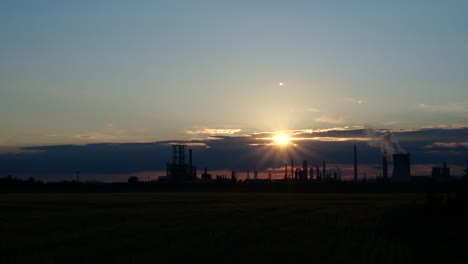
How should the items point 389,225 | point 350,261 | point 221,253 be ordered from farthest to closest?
point 389,225, point 221,253, point 350,261

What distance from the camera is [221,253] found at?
19391 millimetres

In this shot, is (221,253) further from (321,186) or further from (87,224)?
(321,186)

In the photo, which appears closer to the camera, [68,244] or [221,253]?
[221,253]

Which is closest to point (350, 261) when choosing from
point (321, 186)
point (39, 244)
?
point (39, 244)

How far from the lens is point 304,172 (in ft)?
611

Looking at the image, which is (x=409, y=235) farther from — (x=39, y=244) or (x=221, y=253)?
(x=39, y=244)

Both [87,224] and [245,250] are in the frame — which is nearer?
[245,250]

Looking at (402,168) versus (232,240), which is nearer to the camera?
(232,240)

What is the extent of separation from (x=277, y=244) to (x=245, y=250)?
7.44 feet

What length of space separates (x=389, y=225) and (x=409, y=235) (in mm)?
5410

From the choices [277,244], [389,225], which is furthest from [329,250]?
[389,225]

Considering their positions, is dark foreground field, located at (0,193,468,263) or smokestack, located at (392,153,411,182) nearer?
dark foreground field, located at (0,193,468,263)

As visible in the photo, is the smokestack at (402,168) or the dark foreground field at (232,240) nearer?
the dark foreground field at (232,240)

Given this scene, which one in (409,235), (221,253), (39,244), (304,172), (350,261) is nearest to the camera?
(350,261)
